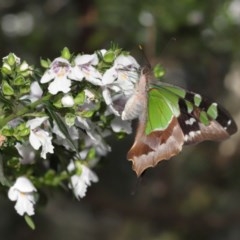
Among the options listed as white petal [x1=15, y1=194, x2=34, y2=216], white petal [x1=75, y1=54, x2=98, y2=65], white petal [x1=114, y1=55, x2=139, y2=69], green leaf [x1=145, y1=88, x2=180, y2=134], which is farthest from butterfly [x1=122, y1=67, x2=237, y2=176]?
white petal [x1=15, y1=194, x2=34, y2=216]

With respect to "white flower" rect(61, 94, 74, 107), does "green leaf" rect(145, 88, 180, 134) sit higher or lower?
lower

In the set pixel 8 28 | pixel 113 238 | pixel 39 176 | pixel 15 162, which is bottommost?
pixel 113 238

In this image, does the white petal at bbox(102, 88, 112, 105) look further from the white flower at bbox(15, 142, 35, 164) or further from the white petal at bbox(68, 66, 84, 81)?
the white flower at bbox(15, 142, 35, 164)

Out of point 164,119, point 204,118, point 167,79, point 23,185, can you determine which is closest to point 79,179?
point 23,185

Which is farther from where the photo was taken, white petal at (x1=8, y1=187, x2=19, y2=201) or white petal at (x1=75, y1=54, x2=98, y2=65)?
white petal at (x1=8, y1=187, x2=19, y2=201)

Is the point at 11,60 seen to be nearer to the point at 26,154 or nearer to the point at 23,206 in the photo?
the point at 26,154

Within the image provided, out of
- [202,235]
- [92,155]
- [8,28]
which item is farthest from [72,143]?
[202,235]

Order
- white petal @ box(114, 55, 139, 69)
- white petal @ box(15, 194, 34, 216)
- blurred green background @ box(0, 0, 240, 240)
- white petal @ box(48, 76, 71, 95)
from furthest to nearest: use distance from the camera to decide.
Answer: blurred green background @ box(0, 0, 240, 240), white petal @ box(15, 194, 34, 216), white petal @ box(114, 55, 139, 69), white petal @ box(48, 76, 71, 95)

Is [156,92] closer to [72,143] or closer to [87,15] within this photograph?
[72,143]
